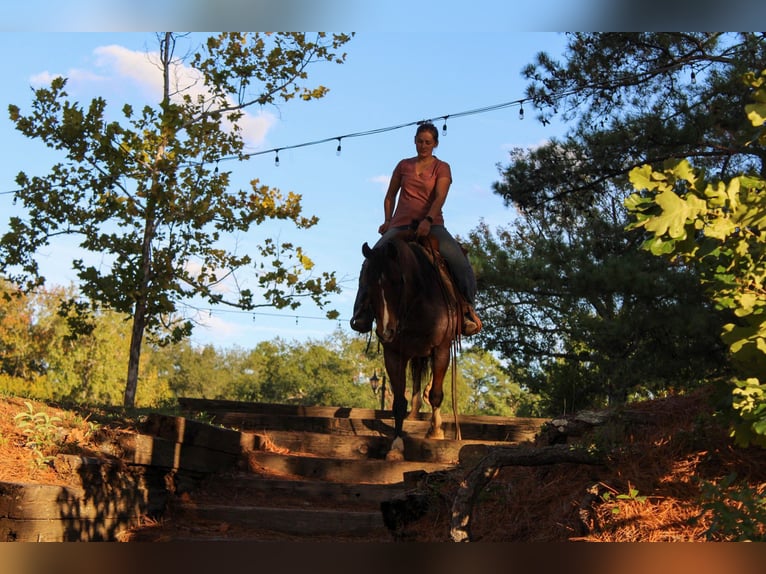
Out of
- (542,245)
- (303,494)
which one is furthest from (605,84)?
(303,494)

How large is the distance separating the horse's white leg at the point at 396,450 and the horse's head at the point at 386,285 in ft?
3.62

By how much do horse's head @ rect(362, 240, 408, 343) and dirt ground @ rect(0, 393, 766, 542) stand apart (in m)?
2.32

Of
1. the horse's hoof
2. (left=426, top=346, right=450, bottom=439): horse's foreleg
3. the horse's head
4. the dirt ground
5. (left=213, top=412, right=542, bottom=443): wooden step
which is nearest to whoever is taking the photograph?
the dirt ground

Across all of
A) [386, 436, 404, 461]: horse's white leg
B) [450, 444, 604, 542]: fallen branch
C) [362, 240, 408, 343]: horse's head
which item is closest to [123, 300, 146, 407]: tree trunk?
[386, 436, 404, 461]: horse's white leg

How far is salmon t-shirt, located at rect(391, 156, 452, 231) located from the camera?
867 cm

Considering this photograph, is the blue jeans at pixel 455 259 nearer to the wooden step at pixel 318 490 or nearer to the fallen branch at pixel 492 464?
the wooden step at pixel 318 490

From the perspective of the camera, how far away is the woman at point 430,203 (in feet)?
28.1

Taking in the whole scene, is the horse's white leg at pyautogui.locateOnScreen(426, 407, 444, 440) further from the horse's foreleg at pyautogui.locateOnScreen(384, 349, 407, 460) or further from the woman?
the woman

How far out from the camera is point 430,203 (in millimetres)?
8742

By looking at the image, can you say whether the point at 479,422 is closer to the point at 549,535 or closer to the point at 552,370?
the point at 549,535

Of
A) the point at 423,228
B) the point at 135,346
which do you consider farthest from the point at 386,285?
the point at 135,346

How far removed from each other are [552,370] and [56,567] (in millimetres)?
17302

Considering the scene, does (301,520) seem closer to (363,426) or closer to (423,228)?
(423,228)

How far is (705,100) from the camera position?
1201cm
